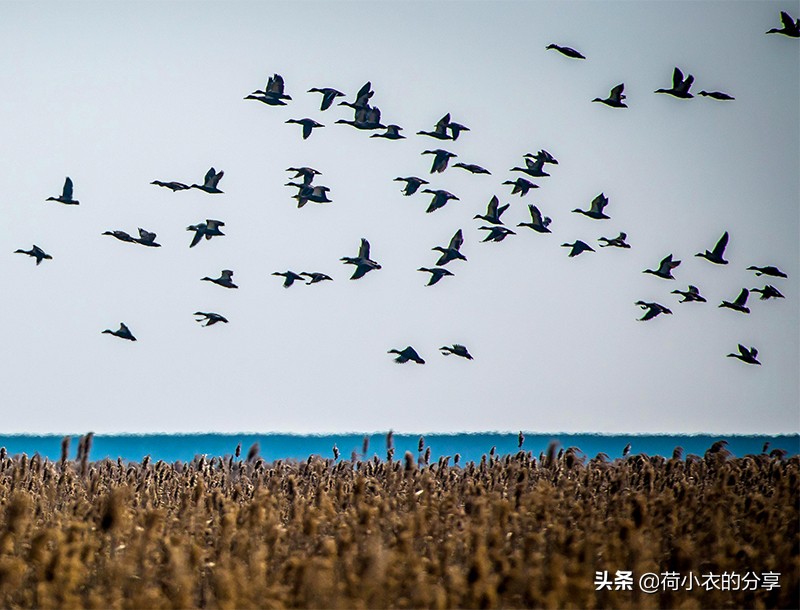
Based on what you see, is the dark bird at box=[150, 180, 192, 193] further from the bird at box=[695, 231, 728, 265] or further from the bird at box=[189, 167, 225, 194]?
the bird at box=[695, 231, 728, 265]

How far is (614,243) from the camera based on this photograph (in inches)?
872

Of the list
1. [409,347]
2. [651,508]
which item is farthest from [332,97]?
[651,508]

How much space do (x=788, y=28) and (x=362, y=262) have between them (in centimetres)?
804

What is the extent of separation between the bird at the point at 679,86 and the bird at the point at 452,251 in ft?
14.1

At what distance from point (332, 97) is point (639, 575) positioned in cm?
1255

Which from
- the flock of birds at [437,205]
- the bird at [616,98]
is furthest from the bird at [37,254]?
the bird at [616,98]

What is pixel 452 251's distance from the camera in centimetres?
2119

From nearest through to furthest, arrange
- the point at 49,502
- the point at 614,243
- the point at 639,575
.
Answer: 1. the point at 639,575
2. the point at 49,502
3. the point at 614,243

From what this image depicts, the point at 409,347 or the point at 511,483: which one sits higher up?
the point at 409,347

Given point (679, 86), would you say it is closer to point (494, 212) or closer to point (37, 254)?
point (494, 212)

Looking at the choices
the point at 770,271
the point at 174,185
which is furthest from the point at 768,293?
the point at 174,185

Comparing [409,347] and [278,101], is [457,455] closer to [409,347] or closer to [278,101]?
[409,347]

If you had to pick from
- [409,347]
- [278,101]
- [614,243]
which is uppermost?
[278,101]

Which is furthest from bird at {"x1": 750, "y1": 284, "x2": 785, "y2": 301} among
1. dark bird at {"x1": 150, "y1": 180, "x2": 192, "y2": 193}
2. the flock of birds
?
dark bird at {"x1": 150, "y1": 180, "x2": 192, "y2": 193}
